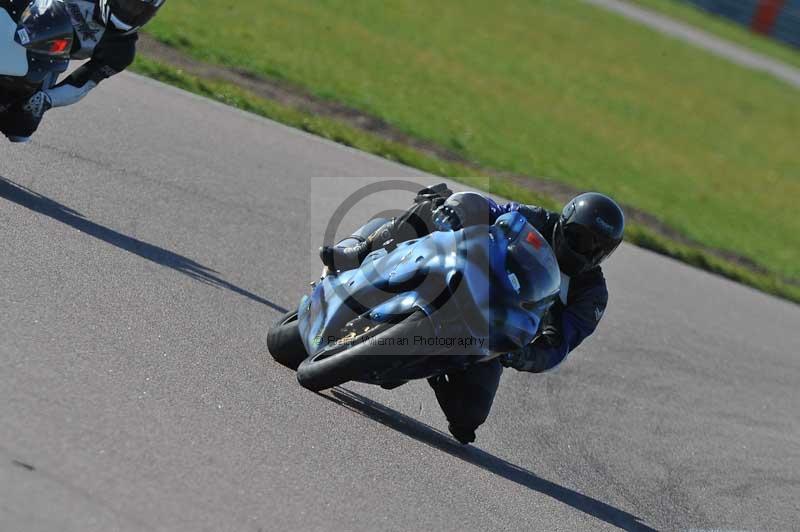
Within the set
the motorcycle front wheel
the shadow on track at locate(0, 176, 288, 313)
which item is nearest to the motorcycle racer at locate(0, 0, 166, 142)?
the shadow on track at locate(0, 176, 288, 313)

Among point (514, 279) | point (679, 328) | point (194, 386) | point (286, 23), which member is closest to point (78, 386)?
point (194, 386)

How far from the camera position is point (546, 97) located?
63.2 ft

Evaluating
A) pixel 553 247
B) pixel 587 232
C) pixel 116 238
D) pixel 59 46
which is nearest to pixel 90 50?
pixel 59 46

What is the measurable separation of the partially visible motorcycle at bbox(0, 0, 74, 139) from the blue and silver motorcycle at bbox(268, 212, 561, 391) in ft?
8.82

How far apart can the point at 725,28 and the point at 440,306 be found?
3066 cm

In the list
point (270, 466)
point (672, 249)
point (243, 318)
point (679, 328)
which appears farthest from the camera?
point (672, 249)

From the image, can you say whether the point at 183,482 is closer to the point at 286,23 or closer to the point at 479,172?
the point at 479,172

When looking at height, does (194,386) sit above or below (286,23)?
above

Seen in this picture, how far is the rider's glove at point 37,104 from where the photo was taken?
741cm

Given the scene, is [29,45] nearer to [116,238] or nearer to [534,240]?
[116,238]

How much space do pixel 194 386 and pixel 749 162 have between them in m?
16.4

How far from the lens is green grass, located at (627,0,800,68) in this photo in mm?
32594

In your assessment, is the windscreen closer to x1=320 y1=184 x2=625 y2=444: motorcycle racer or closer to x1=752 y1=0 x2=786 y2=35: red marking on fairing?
x1=320 y1=184 x2=625 y2=444: motorcycle racer

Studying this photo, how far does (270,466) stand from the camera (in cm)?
467
